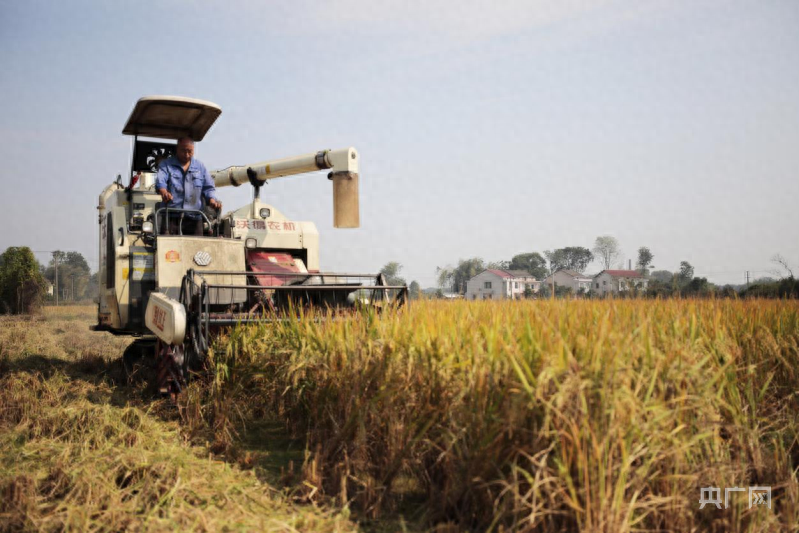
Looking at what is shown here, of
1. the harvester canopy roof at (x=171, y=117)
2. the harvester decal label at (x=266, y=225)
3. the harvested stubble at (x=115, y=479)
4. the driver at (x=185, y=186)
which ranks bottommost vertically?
the harvested stubble at (x=115, y=479)

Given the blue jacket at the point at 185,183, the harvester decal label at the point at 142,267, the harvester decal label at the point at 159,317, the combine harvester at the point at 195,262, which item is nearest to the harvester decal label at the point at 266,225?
the combine harvester at the point at 195,262

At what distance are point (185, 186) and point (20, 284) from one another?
21382mm

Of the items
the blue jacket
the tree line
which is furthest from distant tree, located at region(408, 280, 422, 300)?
the tree line

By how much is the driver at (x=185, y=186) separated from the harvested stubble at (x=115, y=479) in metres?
2.47

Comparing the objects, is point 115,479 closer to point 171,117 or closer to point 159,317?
point 159,317

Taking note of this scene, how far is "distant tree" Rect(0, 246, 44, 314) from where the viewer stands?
25.1 meters

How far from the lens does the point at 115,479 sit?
155 inches

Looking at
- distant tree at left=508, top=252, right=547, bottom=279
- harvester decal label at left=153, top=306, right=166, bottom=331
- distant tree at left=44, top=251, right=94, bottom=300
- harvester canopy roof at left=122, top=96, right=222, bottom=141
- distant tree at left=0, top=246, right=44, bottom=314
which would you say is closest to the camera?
harvester decal label at left=153, top=306, right=166, bottom=331

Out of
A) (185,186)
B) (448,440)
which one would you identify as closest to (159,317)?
(185,186)

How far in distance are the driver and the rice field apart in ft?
9.64

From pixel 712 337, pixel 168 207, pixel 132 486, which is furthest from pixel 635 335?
pixel 168 207

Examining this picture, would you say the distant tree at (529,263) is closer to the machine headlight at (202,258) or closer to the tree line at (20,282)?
the tree line at (20,282)

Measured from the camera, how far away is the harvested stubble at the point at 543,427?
114 inches

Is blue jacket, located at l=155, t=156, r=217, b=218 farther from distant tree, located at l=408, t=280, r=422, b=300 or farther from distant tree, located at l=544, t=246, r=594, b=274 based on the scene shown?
distant tree, located at l=544, t=246, r=594, b=274
